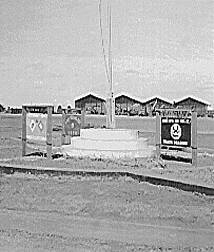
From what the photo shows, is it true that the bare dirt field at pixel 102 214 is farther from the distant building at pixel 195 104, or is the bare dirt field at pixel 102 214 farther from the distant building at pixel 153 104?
the distant building at pixel 195 104

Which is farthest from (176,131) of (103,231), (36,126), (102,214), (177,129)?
(103,231)

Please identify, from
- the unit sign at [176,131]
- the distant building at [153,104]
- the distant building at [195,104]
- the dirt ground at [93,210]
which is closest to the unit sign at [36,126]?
the unit sign at [176,131]

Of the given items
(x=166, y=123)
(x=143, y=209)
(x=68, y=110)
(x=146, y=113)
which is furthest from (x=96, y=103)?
(x=143, y=209)

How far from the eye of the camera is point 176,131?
1387 cm

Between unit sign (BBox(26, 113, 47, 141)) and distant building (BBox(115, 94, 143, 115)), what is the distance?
4466 centimetres

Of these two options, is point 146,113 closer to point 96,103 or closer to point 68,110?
point 96,103

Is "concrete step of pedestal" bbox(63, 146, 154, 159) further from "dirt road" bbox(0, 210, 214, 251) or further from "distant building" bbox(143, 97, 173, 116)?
"distant building" bbox(143, 97, 173, 116)

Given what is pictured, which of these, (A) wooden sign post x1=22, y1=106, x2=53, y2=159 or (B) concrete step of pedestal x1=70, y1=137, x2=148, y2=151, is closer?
(B) concrete step of pedestal x1=70, y1=137, x2=148, y2=151

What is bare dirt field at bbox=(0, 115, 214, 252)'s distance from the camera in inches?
243

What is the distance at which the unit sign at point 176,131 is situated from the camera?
13.7 m

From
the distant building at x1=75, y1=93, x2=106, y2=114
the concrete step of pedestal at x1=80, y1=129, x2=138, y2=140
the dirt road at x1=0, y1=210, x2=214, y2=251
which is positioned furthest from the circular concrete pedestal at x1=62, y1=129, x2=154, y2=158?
the distant building at x1=75, y1=93, x2=106, y2=114

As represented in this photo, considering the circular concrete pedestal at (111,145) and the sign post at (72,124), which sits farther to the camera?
the sign post at (72,124)

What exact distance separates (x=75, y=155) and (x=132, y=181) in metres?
4.94

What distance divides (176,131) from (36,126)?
441 cm
